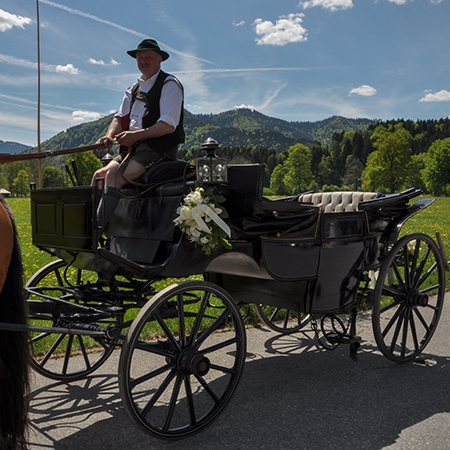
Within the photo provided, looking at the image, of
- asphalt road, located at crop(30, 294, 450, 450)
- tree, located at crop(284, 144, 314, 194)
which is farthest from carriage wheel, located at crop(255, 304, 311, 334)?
tree, located at crop(284, 144, 314, 194)

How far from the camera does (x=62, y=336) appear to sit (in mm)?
3855

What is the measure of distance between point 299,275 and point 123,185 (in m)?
1.39

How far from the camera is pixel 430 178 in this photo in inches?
2726

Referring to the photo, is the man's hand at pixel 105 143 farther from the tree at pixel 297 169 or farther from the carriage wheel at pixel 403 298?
the tree at pixel 297 169

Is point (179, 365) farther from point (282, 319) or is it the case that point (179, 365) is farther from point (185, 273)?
point (282, 319)

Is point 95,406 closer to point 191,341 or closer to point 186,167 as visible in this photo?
point 191,341

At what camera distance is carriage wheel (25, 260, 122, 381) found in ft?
10.4

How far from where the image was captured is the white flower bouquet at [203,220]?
2920mm

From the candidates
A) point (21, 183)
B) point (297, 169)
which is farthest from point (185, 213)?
point (297, 169)

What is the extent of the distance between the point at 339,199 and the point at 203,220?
7.68 ft

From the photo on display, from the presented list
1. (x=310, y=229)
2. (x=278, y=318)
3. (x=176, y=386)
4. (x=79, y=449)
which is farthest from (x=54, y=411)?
(x=278, y=318)

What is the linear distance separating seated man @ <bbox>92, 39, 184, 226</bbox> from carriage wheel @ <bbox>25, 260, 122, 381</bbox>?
64 centimetres

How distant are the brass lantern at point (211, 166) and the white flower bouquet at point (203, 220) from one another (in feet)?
0.21

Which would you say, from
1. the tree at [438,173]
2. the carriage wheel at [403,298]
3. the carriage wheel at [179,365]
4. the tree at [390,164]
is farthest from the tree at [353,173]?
the carriage wheel at [179,365]
